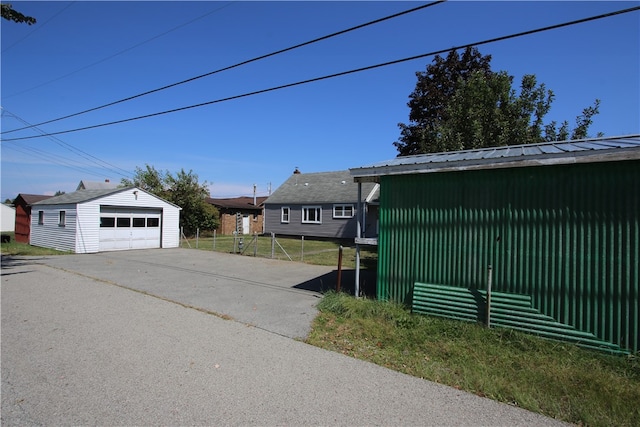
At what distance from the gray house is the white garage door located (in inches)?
413

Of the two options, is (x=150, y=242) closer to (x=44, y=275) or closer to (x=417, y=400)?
(x=44, y=275)

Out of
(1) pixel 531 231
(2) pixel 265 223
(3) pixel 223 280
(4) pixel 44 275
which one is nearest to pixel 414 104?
(2) pixel 265 223

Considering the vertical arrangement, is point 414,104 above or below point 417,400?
above

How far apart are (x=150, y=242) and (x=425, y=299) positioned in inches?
814

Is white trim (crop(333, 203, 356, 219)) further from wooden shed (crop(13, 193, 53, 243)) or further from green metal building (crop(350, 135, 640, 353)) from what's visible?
wooden shed (crop(13, 193, 53, 243))

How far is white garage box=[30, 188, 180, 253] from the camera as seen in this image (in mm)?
20094

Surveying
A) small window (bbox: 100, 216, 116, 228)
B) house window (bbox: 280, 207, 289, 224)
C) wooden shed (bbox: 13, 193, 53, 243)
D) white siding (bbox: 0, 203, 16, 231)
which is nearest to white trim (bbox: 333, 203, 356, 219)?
house window (bbox: 280, 207, 289, 224)

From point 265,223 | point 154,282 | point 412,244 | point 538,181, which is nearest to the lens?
point 538,181

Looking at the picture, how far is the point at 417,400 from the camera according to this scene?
394 centimetres

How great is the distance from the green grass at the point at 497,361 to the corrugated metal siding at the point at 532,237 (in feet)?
2.21

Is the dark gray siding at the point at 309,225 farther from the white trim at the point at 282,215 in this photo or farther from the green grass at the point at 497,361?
the green grass at the point at 497,361

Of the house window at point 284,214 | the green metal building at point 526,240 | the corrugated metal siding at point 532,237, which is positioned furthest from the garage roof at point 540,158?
the house window at point 284,214

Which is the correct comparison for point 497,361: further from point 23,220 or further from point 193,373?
point 23,220

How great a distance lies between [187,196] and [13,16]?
19.4 meters
